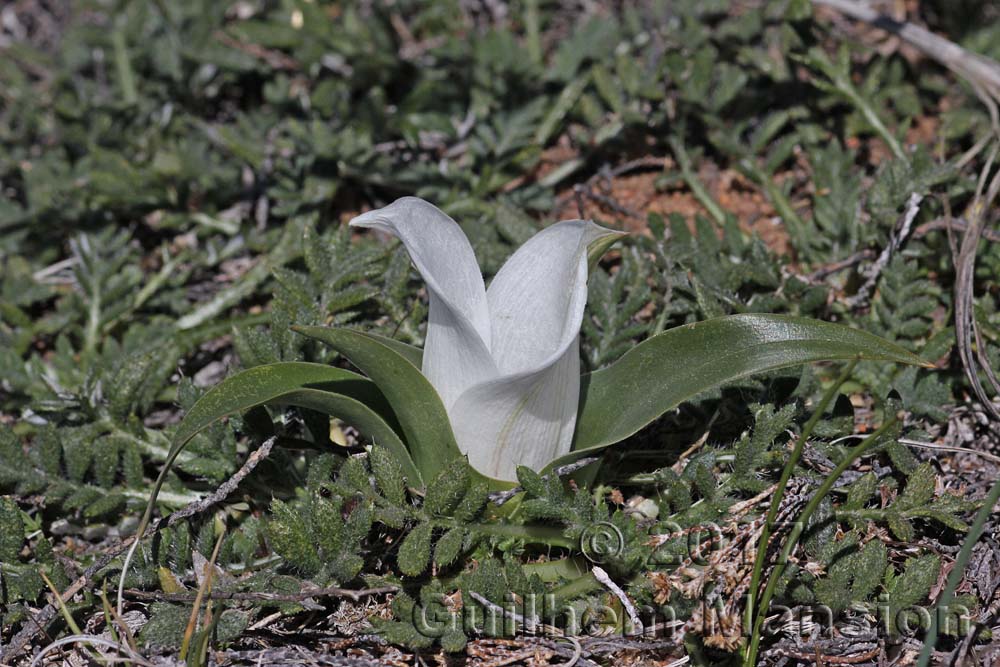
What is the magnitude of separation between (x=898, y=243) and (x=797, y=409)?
2.85 ft

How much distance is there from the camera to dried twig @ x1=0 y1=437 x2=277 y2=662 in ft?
7.44

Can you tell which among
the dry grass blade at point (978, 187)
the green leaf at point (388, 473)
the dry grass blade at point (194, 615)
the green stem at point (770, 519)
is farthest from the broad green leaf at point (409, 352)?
the dry grass blade at point (978, 187)

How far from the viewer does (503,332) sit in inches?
81.4

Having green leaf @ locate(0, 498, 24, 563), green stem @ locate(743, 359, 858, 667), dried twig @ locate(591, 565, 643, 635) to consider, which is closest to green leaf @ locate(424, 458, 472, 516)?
dried twig @ locate(591, 565, 643, 635)

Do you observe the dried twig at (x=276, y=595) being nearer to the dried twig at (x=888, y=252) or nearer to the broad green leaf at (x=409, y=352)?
the broad green leaf at (x=409, y=352)

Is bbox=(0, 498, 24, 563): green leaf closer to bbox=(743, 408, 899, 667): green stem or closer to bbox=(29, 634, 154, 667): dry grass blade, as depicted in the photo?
bbox=(29, 634, 154, 667): dry grass blade

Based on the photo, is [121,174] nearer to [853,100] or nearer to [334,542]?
[334,542]

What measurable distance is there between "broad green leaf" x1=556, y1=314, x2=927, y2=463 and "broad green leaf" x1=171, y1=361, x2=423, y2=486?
0.44m

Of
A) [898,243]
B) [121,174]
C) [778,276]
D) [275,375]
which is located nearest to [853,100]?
[898,243]

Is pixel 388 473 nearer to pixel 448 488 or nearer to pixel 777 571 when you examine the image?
pixel 448 488

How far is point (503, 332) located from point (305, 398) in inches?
17.5

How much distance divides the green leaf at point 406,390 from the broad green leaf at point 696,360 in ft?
1.00

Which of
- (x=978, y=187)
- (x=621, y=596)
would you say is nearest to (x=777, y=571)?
(x=621, y=596)

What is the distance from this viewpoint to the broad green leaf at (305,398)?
1.88 metres
